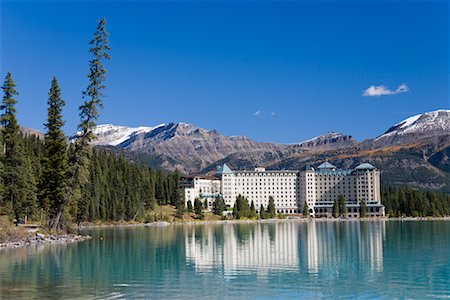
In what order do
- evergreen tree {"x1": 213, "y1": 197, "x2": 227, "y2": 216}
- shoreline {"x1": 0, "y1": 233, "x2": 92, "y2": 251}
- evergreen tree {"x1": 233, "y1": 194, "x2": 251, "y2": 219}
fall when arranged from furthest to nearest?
evergreen tree {"x1": 213, "y1": 197, "x2": 227, "y2": 216}
evergreen tree {"x1": 233, "y1": 194, "x2": 251, "y2": 219}
shoreline {"x1": 0, "y1": 233, "x2": 92, "y2": 251}

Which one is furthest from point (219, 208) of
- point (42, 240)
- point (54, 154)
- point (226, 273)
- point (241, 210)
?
point (226, 273)

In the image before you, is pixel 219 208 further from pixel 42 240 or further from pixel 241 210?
pixel 42 240

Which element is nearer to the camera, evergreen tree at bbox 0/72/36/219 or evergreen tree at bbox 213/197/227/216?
evergreen tree at bbox 0/72/36/219

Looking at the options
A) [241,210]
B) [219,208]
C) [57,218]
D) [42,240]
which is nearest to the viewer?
[42,240]

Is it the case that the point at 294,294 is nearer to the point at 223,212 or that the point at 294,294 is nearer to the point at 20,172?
the point at 20,172

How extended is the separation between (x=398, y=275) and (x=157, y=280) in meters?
16.3

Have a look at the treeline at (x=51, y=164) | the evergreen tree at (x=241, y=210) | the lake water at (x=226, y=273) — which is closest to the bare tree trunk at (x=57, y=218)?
the treeline at (x=51, y=164)

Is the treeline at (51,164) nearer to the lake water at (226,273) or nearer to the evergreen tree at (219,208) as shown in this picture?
the lake water at (226,273)

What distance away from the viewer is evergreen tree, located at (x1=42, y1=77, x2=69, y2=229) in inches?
3017

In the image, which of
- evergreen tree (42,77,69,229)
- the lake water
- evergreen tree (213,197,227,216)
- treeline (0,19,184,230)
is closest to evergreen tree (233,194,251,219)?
evergreen tree (213,197,227,216)

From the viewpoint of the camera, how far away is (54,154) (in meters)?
78.6

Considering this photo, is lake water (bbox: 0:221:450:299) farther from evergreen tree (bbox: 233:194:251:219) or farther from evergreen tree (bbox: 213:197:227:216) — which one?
evergreen tree (bbox: 213:197:227:216)

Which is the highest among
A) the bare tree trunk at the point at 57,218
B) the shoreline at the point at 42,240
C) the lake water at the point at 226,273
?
the bare tree trunk at the point at 57,218

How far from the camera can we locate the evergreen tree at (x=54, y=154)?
7662 centimetres
